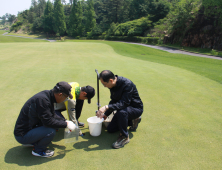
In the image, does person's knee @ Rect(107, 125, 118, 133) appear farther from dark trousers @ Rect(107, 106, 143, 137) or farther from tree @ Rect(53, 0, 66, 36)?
tree @ Rect(53, 0, 66, 36)

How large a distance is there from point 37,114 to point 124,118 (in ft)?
5.15

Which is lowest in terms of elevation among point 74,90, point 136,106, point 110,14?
point 136,106

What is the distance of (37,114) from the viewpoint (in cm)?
283

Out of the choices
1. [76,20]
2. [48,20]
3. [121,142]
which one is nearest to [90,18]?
[76,20]

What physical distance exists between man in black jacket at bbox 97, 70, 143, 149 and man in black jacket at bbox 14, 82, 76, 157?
2.49 feet

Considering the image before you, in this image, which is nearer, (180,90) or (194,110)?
(194,110)

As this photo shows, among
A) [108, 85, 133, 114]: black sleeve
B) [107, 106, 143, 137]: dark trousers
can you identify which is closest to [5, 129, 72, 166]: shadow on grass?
[107, 106, 143, 137]: dark trousers

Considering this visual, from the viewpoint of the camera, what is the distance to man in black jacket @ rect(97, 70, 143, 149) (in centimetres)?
328

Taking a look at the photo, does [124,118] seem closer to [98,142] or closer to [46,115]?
[98,142]

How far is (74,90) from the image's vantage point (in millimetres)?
3596

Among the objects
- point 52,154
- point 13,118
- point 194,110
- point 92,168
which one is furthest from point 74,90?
point 194,110

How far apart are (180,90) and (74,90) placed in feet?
14.8

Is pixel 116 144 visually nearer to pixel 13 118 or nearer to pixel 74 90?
pixel 74 90

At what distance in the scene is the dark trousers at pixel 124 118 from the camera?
11.0ft
